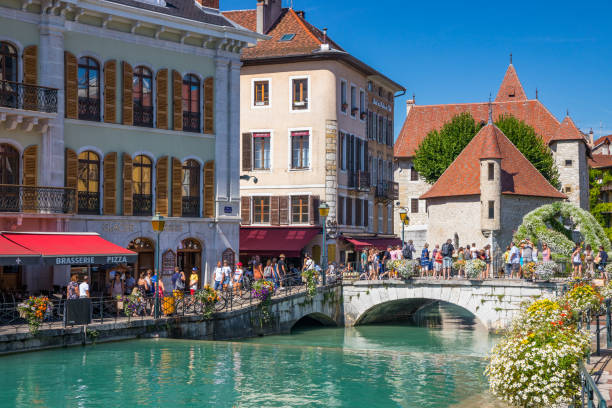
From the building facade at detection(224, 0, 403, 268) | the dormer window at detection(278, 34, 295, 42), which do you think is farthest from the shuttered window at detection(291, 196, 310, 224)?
the dormer window at detection(278, 34, 295, 42)

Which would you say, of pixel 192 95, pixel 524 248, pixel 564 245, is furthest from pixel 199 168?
pixel 564 245

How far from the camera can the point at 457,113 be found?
7075 cm

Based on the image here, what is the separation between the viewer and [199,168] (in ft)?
101

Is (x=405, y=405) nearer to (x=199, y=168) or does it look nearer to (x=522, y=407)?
(x=522, y=407)

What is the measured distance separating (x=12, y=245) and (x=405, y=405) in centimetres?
1173

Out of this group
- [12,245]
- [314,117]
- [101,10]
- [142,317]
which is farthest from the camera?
[314,117]

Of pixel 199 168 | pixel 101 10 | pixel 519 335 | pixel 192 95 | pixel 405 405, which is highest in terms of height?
pixel 101 10

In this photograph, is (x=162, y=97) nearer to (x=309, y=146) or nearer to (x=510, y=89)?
(x=309, y=146)

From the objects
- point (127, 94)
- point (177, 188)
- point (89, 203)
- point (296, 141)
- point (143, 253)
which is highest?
point (127, 94)

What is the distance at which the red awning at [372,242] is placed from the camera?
41759mm

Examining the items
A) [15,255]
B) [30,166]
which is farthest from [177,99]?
[15,255]

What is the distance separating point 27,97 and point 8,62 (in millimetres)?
1247

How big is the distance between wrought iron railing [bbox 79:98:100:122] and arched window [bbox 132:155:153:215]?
6.84ft

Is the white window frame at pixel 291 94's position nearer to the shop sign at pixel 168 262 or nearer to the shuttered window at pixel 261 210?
the shuttered window at pixel 261 210
